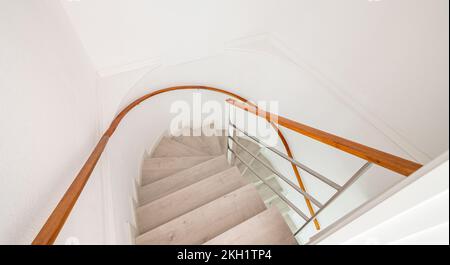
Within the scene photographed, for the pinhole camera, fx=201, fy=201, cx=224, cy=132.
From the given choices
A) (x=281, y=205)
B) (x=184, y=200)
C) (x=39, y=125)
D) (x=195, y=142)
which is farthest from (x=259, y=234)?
(x=281, y=205)

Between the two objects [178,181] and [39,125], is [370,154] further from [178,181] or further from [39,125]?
[178,181]

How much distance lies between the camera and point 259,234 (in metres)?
1.40

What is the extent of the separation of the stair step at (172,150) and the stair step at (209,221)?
171 cm

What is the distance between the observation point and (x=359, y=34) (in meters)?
1.60

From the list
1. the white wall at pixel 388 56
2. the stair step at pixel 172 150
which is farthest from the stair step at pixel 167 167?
the white wall at pixel 388 56

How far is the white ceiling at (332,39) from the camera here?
1184mm

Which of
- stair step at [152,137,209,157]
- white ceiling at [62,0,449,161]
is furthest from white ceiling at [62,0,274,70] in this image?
stair step at [152,137,209,157]

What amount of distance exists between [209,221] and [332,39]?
1916mm

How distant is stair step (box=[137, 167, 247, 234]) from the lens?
1850 millimetres

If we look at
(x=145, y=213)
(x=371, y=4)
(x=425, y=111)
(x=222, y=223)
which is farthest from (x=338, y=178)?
(x=145, y=213)

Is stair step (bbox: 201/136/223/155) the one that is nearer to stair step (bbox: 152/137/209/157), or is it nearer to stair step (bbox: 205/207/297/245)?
stair step (bbox: 152/137/209/157)

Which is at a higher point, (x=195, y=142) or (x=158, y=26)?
(x=158, y=26)

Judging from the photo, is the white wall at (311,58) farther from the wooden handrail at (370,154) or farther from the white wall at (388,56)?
the wooden handrail at (370,154)

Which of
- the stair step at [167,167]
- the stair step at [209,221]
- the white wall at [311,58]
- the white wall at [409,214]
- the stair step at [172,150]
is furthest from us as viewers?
the stair step at [172,150]
